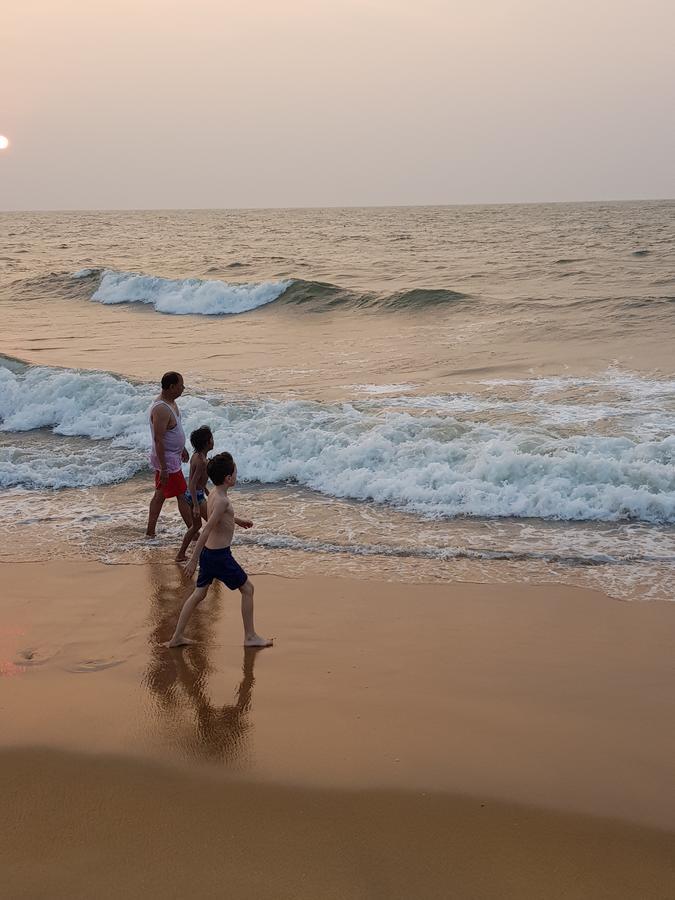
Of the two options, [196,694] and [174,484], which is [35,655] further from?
[174,484]

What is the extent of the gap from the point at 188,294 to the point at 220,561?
2153 cm

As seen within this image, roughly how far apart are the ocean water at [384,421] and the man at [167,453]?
38cm

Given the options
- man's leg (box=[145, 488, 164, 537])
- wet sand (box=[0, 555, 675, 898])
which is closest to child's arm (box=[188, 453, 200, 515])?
man's leg (box=[145, 488, 164, 537])

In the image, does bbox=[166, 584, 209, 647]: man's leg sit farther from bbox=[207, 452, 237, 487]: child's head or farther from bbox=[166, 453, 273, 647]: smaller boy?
bbox=[207, 452, 237, 487]: child's head

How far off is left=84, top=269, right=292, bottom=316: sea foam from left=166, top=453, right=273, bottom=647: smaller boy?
64.0ft

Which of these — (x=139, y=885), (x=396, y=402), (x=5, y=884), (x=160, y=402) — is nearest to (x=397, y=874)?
(x=139, y=885)

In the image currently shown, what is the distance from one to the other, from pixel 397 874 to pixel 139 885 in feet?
3.08

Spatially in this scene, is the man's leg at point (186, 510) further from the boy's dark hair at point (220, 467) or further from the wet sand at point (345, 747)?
the boy's dark hair at point (220, 467)

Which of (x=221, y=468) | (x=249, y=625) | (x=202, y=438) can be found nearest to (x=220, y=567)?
(x=249, y=625)

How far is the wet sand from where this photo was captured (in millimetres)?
3236

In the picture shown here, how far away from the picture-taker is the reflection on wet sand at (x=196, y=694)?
13.4 ft

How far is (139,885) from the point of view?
313 cm

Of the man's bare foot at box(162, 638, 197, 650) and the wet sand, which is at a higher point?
the wet sand

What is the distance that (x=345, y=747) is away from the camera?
13.1 feet
